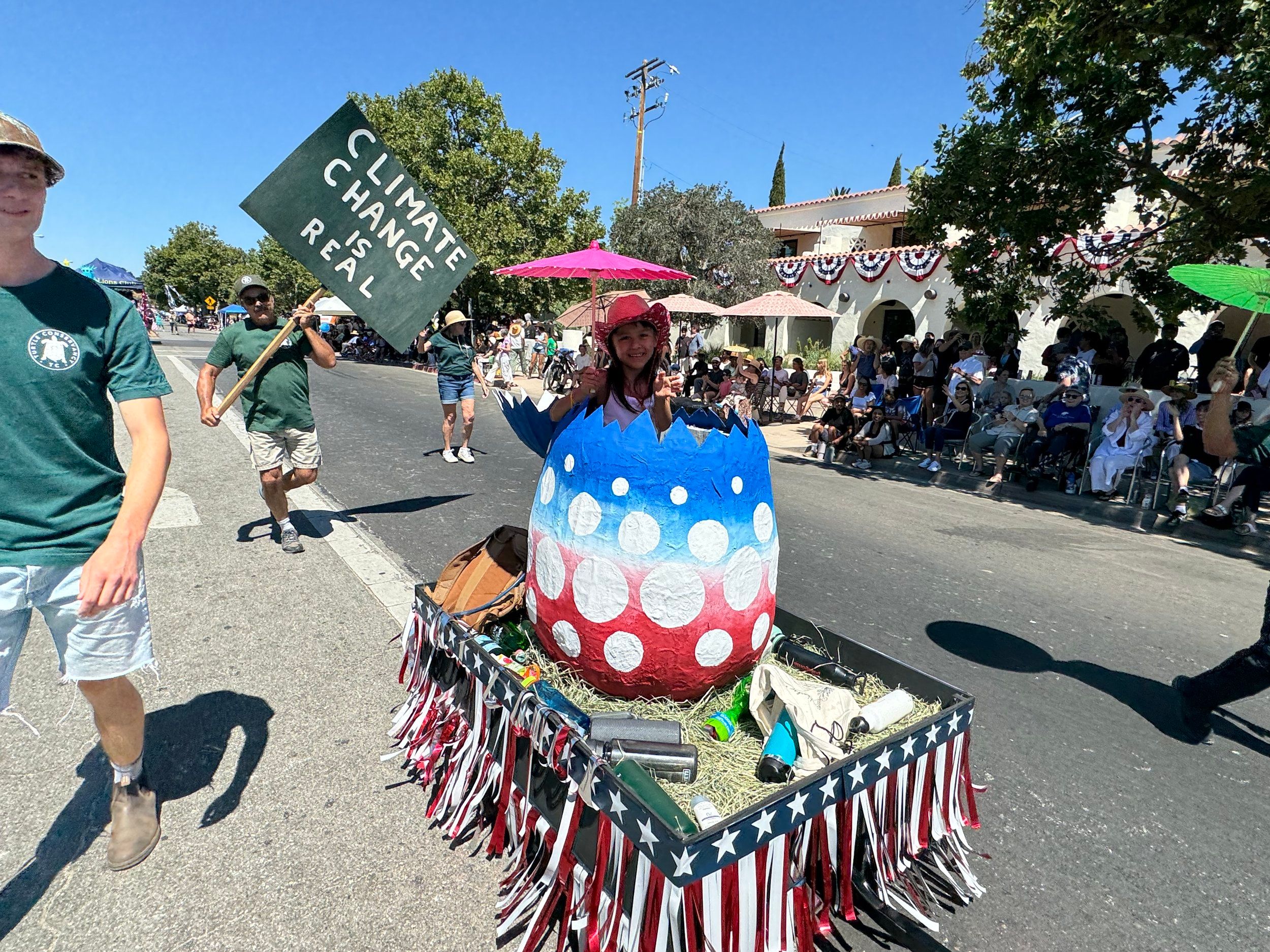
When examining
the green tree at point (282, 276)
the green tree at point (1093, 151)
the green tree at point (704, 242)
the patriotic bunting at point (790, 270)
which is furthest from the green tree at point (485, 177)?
the green tree at point (282, 276)

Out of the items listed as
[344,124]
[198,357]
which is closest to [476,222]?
[198,357]

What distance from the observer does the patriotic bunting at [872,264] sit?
76.7 feet

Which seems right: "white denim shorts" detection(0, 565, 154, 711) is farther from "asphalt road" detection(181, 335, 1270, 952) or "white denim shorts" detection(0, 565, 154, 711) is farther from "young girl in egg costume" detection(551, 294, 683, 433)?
"asphalt road" detection(181, 335, 1270, 952)

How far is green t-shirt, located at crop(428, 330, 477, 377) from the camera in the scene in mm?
8664

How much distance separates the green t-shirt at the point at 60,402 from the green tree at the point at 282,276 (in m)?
46.9

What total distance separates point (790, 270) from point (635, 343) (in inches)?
1029

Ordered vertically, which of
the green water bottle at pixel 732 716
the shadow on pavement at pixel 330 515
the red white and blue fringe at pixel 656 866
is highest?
the green water bottle at pixel 732 716

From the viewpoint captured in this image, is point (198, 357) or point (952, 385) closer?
point (952, 385)

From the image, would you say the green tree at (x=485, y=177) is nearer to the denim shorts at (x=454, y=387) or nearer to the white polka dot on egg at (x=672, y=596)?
the denim shorts at (x=454, y=387)

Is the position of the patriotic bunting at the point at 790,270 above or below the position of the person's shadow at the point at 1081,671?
above

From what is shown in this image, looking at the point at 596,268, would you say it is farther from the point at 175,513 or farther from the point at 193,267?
the point at 193,267

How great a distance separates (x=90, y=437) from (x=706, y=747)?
7.02ft

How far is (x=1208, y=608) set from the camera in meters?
5.35

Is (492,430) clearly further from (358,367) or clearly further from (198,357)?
(198,357)
